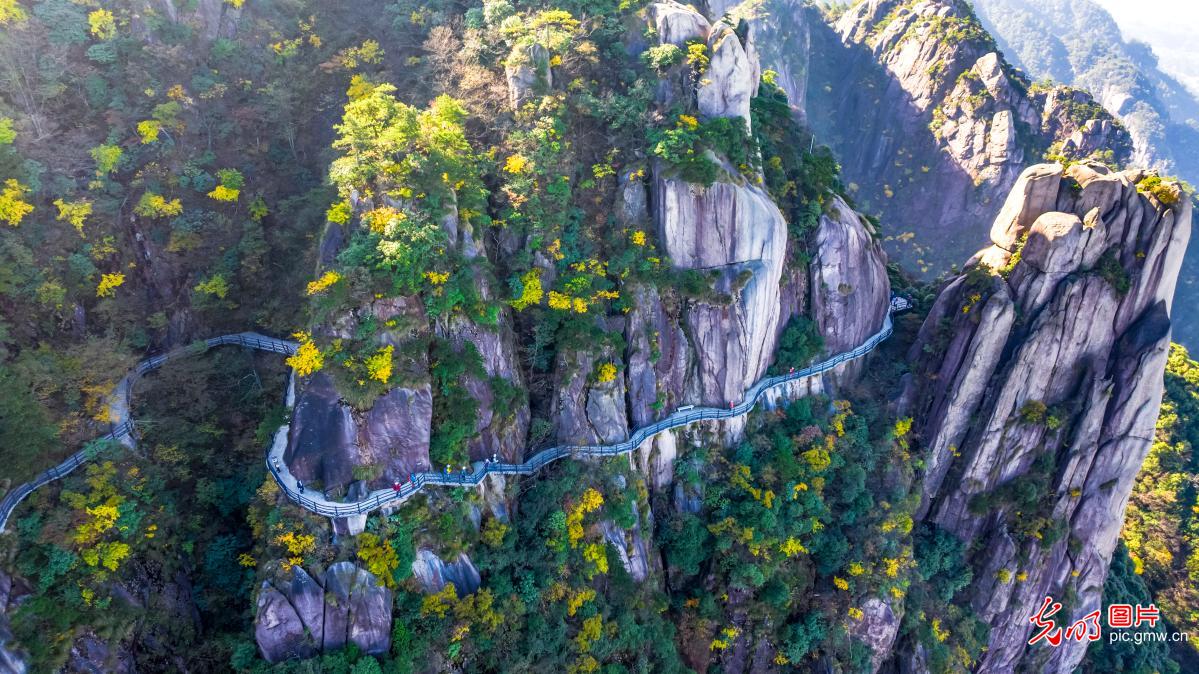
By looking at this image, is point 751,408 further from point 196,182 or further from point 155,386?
point 196,182

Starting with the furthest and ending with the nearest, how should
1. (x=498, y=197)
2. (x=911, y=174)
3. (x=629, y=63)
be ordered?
(x=911, y=174)
(x=629, y=63)
(x=498, y=197)

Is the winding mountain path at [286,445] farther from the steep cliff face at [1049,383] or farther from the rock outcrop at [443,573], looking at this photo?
the steep cliff face at [1049,383]

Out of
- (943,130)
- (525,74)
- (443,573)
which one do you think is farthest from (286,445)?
(943,130)

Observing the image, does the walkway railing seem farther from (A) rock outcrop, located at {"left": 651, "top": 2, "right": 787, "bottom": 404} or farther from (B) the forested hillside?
(A) rock outcrop, located at {"left": 651, "top": 2, "right": 787, "bottom": 404}

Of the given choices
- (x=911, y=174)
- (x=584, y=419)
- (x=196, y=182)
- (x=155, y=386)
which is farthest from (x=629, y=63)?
(x=911, y=174)

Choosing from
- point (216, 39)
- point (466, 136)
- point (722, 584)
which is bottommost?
point (722, 584)

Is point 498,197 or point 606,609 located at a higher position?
point 498,197

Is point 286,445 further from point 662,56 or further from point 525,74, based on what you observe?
point 662,56
